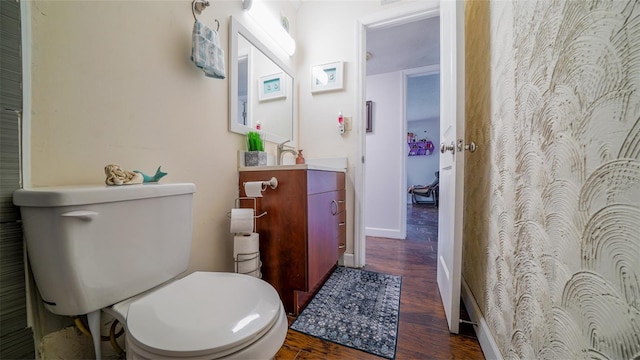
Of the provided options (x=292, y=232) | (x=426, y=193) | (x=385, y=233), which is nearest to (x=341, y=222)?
(x=292, y=232)

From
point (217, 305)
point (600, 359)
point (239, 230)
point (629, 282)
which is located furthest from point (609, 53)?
point (239, 230)

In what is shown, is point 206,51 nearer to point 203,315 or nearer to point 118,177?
point 118,177

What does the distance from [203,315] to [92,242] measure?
0.36 meters

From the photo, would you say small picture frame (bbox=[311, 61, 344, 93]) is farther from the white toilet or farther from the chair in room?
the chair in room

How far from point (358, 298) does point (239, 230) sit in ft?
2.72

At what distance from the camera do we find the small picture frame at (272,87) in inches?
62.4

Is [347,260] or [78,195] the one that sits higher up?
[78,195]

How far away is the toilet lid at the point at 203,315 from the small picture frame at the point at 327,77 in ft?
5.37

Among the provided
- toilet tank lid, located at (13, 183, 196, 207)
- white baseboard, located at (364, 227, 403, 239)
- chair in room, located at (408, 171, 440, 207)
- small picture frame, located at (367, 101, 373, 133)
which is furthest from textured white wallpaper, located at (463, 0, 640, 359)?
chair in room, located at (408, 171, 440, 207)

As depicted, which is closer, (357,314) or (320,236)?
(357,314)

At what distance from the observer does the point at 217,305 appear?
598mm

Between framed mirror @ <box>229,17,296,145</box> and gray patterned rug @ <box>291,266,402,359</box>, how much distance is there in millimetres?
1137

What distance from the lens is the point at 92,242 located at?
584mm

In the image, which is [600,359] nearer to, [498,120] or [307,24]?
[498,120]
